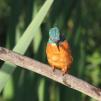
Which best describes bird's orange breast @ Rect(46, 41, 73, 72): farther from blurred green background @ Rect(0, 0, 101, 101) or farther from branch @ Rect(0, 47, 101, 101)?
blurred green background @ Rect(0, 0, 101, 101)

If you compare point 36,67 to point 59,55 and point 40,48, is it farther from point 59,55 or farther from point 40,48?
point 40,48

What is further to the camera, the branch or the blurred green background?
the blurred green background

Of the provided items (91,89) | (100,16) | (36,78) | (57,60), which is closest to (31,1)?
(36,78)

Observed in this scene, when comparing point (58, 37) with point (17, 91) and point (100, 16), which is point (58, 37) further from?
point (100, 16)

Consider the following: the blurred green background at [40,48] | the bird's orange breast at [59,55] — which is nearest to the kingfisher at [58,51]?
the bird's orange breast at [59,55]

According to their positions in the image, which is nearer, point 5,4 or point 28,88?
point 28,88

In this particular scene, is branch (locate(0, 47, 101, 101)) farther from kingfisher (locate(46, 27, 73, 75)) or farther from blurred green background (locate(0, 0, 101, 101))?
blurred green background (locate(0, 0, 101, 101))

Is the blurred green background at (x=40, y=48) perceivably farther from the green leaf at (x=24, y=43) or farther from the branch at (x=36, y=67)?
the branch at (x=36, y=67)

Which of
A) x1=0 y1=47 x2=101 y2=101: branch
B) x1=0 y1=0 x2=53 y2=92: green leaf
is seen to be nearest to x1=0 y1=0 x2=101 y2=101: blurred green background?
x1=0 y1=0 x2=53 y2=92: green leaf
